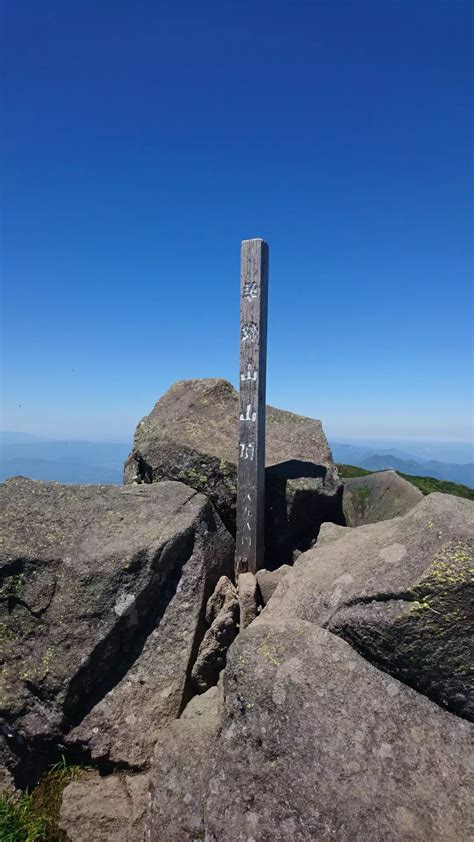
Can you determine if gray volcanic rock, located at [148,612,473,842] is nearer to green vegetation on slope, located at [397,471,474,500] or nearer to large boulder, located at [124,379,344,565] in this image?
large boulder, located at [124,379,344,565]

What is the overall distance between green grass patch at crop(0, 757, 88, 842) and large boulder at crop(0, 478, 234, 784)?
0.65 feet

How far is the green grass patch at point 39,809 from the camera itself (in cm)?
527

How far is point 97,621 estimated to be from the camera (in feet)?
20.5

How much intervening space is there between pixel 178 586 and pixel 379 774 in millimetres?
3346

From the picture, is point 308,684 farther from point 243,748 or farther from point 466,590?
point 466,590

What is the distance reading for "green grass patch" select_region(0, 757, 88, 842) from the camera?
5.27m

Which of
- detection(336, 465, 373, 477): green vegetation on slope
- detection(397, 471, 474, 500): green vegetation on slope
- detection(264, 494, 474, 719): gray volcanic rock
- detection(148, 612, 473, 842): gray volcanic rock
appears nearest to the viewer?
detection(148, 612, 473, 842): gray volcanic rock

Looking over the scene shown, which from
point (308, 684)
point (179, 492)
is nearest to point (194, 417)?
point (179, 492)

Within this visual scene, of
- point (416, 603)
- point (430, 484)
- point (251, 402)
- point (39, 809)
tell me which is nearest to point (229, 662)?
point (416, 603)

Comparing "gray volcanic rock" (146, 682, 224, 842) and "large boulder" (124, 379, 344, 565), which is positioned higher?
"large boulder" (124, 379, 344, 565)

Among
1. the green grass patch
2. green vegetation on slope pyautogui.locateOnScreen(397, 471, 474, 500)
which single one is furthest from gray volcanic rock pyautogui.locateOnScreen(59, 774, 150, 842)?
green vegetation on slope pyautogui.locateOnScreen(397, 471, 474, 500)

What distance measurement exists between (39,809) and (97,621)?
2.06 m

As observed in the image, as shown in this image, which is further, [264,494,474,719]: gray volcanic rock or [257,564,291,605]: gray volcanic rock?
[257,564,291,605]: gray volcanic rock

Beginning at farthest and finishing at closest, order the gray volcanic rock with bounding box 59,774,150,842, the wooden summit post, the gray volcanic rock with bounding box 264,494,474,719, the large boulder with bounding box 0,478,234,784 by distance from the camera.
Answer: the wooden summit post → the large boulder with bounding box 0,478,234,784 → the gray volcanic rock with bounding box 59,774,150,842 → the gray volcanic rock with bounding box 264,494,474,719
